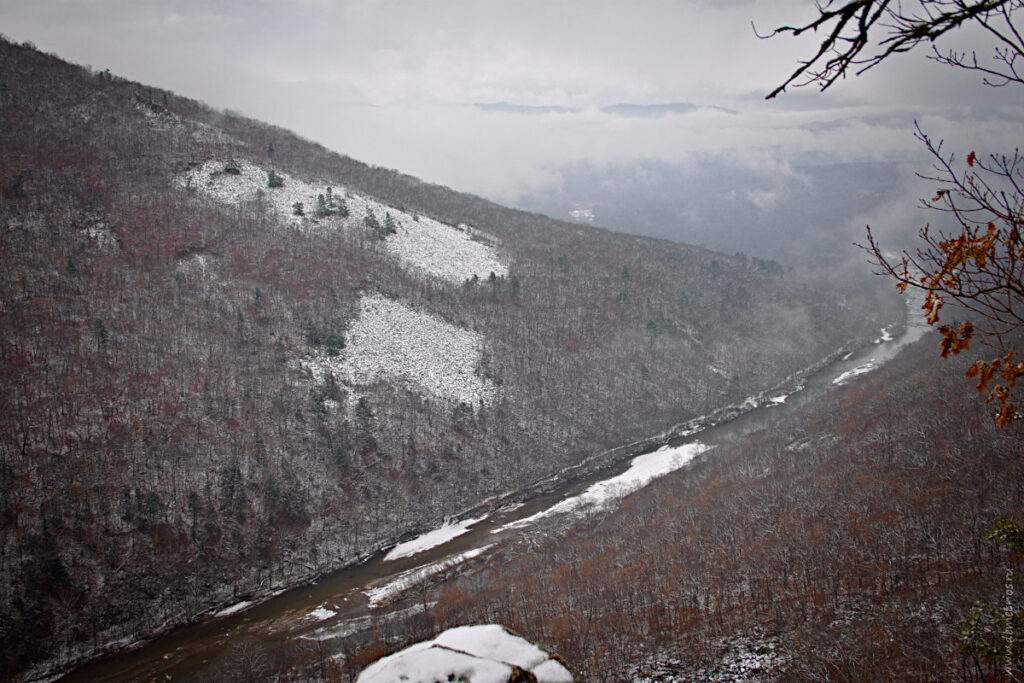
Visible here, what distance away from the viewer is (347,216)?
9262 cm

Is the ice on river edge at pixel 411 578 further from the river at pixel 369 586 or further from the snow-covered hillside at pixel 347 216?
the snow-covered hillside at pixel 347 216

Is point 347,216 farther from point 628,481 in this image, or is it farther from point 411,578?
point 411,578

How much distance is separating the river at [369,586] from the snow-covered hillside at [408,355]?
2006 centimetres

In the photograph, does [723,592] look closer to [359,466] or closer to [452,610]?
[452,610]

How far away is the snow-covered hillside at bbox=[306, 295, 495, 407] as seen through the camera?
2677 inches

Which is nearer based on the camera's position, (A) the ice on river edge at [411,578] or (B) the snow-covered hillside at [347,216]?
(A) the ice on river edge at [411,578]

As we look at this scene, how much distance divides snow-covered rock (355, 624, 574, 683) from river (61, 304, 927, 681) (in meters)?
31.1

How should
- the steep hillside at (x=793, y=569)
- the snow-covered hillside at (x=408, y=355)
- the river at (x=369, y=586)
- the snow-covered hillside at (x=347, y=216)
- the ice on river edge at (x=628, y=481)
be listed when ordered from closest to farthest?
the steep hillside at (x=793, y=569) < the river at (x=369, y=586) < the ice on river edge at (x=628, y=481) < the snow-covered hillside at (x=408, y=355) < the snow-covered hillside at (x=347, y=216)

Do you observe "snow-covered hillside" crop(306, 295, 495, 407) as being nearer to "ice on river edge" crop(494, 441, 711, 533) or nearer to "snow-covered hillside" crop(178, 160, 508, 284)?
"snow-covered hillside" crop(178, 160, 508, 284)

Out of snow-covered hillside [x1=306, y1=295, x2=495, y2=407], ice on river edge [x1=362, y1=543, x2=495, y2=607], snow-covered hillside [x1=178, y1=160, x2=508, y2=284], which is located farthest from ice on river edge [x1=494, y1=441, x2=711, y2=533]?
snow-covered hillside [x1=178, y1=160, x2=508, y2=284]

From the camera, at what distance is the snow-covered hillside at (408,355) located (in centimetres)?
6800

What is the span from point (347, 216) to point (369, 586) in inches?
2590

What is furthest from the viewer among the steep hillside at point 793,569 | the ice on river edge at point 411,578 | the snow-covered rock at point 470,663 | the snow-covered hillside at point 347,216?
the snow-covered hillside at point 347,216

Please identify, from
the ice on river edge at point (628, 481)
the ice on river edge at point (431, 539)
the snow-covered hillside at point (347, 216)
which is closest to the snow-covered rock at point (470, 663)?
the ice on river edge at point (431, 539)
